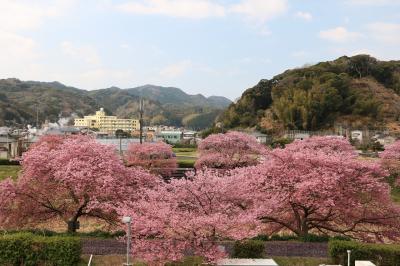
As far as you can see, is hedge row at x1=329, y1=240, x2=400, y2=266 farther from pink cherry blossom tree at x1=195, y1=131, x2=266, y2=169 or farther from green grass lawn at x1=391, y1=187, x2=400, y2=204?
pink cherry blossom tree at x1=195, y1=131, x2=266, y2=169

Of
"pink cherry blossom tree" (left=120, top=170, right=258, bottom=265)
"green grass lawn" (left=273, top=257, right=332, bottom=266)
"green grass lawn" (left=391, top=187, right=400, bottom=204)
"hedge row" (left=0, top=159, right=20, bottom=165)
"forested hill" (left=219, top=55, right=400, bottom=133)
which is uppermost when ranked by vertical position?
"forested hill" (left=219, top=55, right=400, bottom=133)

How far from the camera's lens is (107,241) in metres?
16.8

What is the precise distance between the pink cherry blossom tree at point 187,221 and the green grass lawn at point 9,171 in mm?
24462

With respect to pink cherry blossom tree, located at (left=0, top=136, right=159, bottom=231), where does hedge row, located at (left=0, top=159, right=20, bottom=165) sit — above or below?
below

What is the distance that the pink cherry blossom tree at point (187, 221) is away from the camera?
14.0m

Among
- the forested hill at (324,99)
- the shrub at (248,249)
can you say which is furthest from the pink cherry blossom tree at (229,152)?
the forested hill at (324,99)

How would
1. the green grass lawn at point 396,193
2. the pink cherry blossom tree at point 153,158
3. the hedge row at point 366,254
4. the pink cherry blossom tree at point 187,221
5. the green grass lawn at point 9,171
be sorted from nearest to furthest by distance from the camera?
the pink cherry blossom tree at point 187,221, the hedge row at point 366,254, the green grass lawn at point 396,193, the pink cherry blossom tree at point 153,158, the green grass lawn at point 9,171

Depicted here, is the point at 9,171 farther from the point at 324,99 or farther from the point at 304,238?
the point at 324,99

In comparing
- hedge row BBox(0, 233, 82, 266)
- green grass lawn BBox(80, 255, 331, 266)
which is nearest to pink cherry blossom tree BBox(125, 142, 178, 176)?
green grass lawn BBox(80, 255, 331, 266)

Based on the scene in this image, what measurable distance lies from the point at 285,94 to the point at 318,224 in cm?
8241

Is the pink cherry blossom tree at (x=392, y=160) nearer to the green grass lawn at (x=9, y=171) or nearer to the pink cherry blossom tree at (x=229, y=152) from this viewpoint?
the pink cherry blossom tree at (x=229, y=152)

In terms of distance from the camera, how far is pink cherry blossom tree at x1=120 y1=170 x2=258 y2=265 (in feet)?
46.0

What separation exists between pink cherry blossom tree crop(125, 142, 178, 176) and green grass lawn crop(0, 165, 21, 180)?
9.48m

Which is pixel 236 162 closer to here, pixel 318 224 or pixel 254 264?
pixel 318 224
